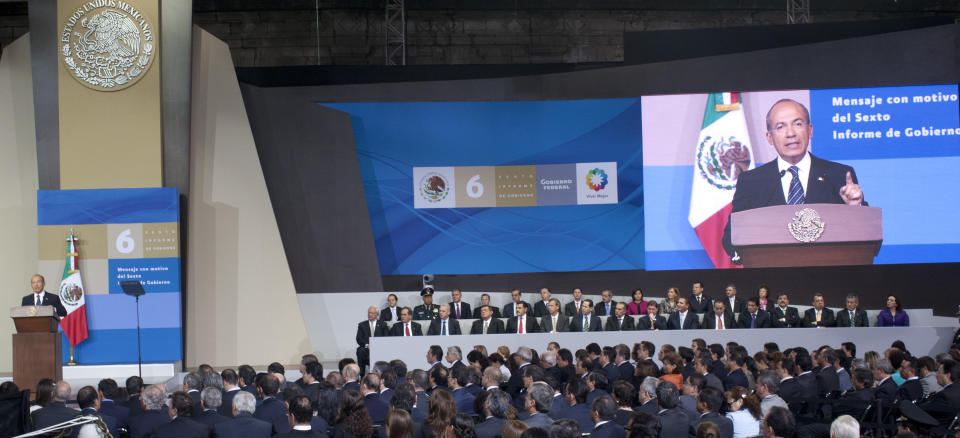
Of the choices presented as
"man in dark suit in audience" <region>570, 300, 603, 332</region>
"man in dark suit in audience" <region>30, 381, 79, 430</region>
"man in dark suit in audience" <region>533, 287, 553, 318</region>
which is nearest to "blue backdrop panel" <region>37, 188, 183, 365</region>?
"man in dark suit in audience" <region>533, 287, 553, 318</region>

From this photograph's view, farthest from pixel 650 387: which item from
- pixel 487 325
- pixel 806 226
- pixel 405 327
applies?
pixel 806 226

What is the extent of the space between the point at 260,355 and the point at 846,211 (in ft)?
26.8

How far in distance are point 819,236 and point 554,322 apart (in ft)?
13.4

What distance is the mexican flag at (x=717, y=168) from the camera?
1218 cm

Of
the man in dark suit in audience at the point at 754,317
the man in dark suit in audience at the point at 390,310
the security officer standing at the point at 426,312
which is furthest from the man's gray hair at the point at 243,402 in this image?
the man in dark suit in audience at the point at 754,317

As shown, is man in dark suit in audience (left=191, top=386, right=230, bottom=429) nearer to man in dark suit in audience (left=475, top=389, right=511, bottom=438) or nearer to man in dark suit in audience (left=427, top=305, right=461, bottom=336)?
man in dark suit in audience (left=475, top=389, right=511, bottom=438)

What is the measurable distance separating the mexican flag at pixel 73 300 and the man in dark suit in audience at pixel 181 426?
6.30 m

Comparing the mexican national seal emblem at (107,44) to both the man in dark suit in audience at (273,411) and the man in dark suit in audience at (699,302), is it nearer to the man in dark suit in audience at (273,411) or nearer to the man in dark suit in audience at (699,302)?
the man in dark suit in audience at (273,411)

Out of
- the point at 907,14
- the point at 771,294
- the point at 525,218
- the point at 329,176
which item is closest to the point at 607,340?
the point at 525,218

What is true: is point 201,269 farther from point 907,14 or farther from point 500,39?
point 907,14

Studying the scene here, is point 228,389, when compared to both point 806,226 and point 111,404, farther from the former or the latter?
point 806,226

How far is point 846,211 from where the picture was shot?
39.6ft

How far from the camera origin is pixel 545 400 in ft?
16.7

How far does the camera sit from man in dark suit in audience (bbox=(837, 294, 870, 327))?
10547mm
